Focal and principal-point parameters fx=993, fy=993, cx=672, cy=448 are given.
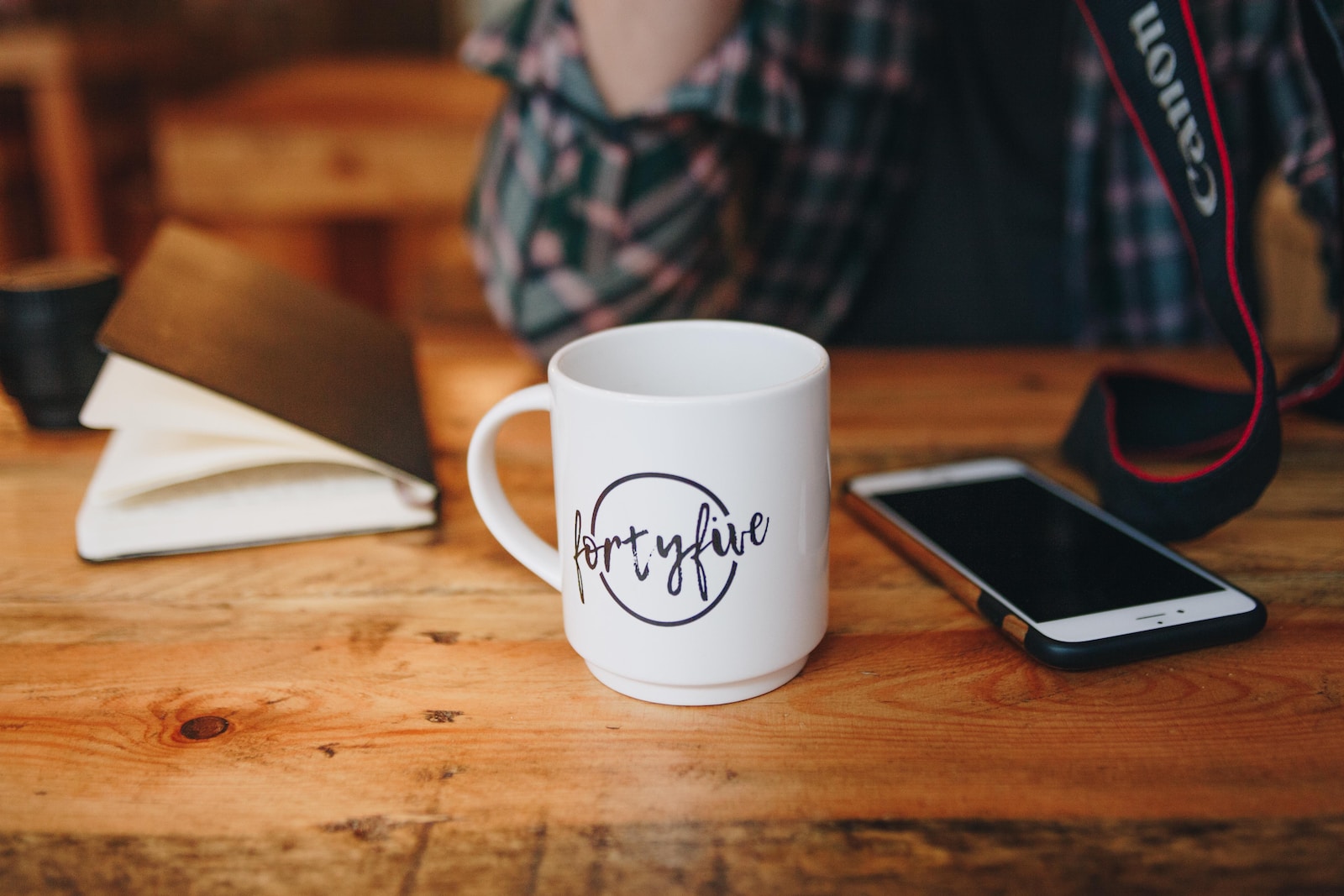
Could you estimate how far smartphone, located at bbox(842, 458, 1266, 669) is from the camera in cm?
37

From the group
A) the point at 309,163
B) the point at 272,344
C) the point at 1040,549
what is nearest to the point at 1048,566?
the point at 1040,549

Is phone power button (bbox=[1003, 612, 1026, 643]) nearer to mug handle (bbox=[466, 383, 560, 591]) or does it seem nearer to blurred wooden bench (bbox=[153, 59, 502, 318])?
mug handle (bbox=[466, 383, 560, 591])

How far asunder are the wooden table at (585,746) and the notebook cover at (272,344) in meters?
0.07

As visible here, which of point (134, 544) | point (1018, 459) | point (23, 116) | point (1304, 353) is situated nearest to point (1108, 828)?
point (1018, 459)

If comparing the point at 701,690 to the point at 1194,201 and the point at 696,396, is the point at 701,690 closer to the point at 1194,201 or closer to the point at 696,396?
the point at 696,396

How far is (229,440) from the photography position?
1.72 feet

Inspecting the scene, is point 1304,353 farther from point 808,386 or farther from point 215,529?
point 215,529

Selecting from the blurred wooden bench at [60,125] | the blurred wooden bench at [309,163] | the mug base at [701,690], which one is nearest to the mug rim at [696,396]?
the mug base at [701,690]

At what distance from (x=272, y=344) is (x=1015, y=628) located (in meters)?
0.39

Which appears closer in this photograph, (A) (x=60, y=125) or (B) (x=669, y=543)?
(B) (x=669, y=543)

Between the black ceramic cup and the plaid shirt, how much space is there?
275 mm

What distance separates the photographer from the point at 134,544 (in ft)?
1.57

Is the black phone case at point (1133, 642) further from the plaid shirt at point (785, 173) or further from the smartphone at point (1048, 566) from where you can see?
the plaid shirt at point (785, 173)

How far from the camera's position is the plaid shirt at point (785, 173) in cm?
70
